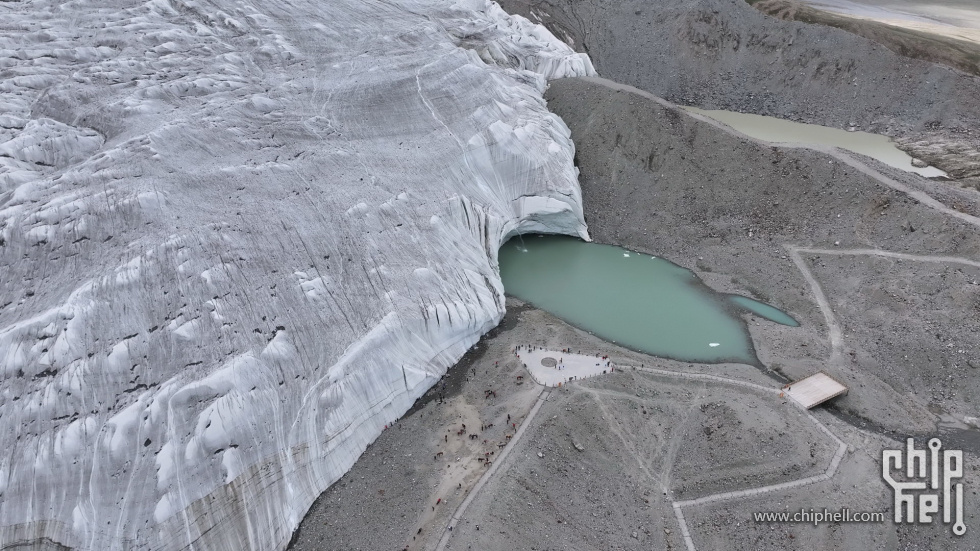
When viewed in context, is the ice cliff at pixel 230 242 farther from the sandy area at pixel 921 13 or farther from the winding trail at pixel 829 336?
the sandy area at pixel 921 13

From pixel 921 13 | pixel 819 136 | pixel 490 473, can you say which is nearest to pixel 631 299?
pixel 490 473

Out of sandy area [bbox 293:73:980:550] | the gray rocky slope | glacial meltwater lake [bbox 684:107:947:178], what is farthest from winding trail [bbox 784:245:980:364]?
the gray rocky slope

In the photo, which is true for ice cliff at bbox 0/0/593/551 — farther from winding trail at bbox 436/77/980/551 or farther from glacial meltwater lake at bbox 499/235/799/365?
winding trail at bbox 436/77/980/551

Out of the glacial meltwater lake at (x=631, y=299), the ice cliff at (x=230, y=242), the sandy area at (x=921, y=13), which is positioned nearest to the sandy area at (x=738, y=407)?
the glacial meltwater lake at (x=631, y=299)

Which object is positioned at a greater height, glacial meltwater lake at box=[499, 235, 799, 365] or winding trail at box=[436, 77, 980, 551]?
winding trail at box=[436, 77, 980, 551]

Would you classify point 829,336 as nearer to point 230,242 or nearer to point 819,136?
point 819,136
